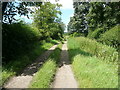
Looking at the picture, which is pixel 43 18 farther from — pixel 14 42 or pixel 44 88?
pixel 44 88

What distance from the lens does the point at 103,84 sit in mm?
5176

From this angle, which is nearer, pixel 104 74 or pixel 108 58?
pixel 104 74

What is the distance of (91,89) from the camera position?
5.21 metres

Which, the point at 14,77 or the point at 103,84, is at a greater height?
the point at 103,84

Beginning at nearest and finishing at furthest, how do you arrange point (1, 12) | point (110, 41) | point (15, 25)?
point (1, 12) → point (15, 25) → point (110, 41)

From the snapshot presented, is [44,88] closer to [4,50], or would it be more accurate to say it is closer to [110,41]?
[4,50]

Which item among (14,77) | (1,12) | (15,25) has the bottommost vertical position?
(14,77)

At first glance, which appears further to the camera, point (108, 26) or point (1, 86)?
point (108, 26)

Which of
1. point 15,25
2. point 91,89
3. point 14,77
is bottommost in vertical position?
point 14,77

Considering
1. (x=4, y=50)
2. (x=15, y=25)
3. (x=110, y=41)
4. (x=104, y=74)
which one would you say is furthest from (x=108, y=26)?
(x=104, y=74)

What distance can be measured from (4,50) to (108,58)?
6347 millimetres

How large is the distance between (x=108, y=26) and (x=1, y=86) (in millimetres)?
20274

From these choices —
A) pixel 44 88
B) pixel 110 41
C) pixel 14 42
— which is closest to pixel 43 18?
pixel 110 41

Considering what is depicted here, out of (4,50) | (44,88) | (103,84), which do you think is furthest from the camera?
(4,50)
